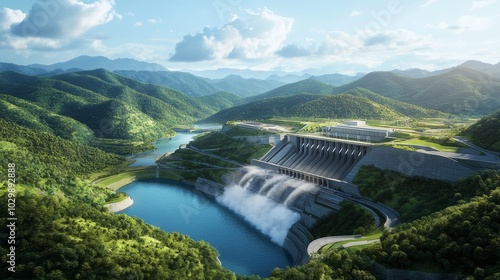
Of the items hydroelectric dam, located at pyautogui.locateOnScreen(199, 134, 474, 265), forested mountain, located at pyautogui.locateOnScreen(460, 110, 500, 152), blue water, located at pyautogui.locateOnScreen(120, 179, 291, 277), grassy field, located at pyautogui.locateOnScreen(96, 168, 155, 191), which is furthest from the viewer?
grassy field, located at pyautogui.locateOnScreen(96, 168, 155, 191)

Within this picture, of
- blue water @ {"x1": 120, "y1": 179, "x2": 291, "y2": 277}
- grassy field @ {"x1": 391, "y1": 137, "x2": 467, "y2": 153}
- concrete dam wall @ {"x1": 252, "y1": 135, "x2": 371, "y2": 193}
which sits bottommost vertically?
blue water @ {"x1": 120, "y1": 179, "x2": 291, "y2": 277}

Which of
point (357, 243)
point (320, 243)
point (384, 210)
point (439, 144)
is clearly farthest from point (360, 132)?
point (357, 243)

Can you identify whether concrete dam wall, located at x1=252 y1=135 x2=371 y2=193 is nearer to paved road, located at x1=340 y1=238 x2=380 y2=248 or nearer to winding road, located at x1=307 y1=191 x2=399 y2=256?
winding road, located at x1=307 y1=191 x2=399 y2=256

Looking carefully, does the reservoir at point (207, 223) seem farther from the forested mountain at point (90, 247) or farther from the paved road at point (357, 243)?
the paved road at point (357, 243)

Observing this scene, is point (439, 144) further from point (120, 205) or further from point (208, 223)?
point (120, 205)

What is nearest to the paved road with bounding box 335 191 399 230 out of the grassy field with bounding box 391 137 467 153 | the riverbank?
the grassy field with bounding box 391 137 467 153

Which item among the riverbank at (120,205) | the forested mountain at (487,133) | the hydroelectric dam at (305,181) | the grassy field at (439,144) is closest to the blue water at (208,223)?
the riverbank at (120,205)
